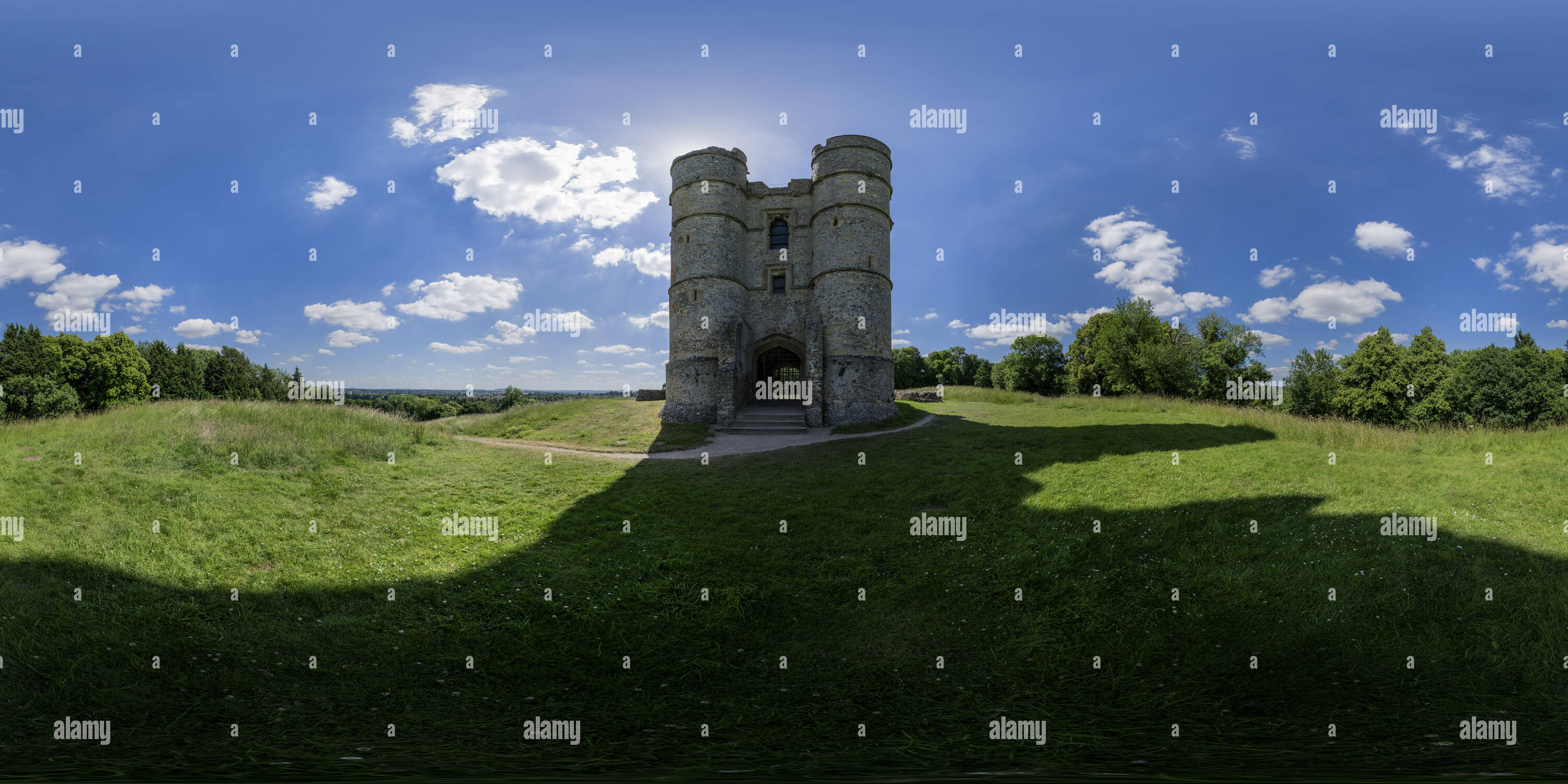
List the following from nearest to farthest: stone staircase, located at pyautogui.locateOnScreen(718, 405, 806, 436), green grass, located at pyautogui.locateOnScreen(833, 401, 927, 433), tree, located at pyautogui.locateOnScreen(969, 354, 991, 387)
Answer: green grass, located at pyautogui.locateOnScreen(833, 401, 927, 433) < stone staircase, located at pyautogui.locateOnScreen(718, 405, 806, 436) < tree, located at pyautogui.locateOnScreen(969, 354, 991, 387)

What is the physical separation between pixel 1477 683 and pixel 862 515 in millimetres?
7388

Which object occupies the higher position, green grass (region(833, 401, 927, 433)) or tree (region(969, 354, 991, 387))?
tree (region(969, 354, 991, 387))

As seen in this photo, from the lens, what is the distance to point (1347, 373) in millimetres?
41812

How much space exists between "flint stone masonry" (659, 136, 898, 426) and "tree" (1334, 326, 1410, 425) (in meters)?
36.3

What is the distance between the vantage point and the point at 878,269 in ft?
92.1

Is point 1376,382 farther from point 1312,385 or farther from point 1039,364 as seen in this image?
point 1039,364

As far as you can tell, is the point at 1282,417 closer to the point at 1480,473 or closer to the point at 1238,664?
the point at 1480,473

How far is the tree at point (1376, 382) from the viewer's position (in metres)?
39.2

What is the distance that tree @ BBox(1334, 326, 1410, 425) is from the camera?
128 feet

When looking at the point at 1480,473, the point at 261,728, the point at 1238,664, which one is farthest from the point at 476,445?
the point at 1480,473

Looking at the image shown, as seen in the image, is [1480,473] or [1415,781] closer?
[1415,781]

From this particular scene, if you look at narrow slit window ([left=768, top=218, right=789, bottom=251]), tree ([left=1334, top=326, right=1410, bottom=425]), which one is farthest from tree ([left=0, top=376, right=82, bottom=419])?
tree ([left=1334, top=326, right=1410, bottom=425])

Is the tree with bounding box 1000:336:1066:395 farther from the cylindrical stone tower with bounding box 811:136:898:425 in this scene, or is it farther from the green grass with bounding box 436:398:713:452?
the green grass with bounding box 436:398:713:452

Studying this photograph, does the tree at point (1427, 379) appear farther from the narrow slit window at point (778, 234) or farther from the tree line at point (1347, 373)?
the narrow slit window at point (778, 234)
